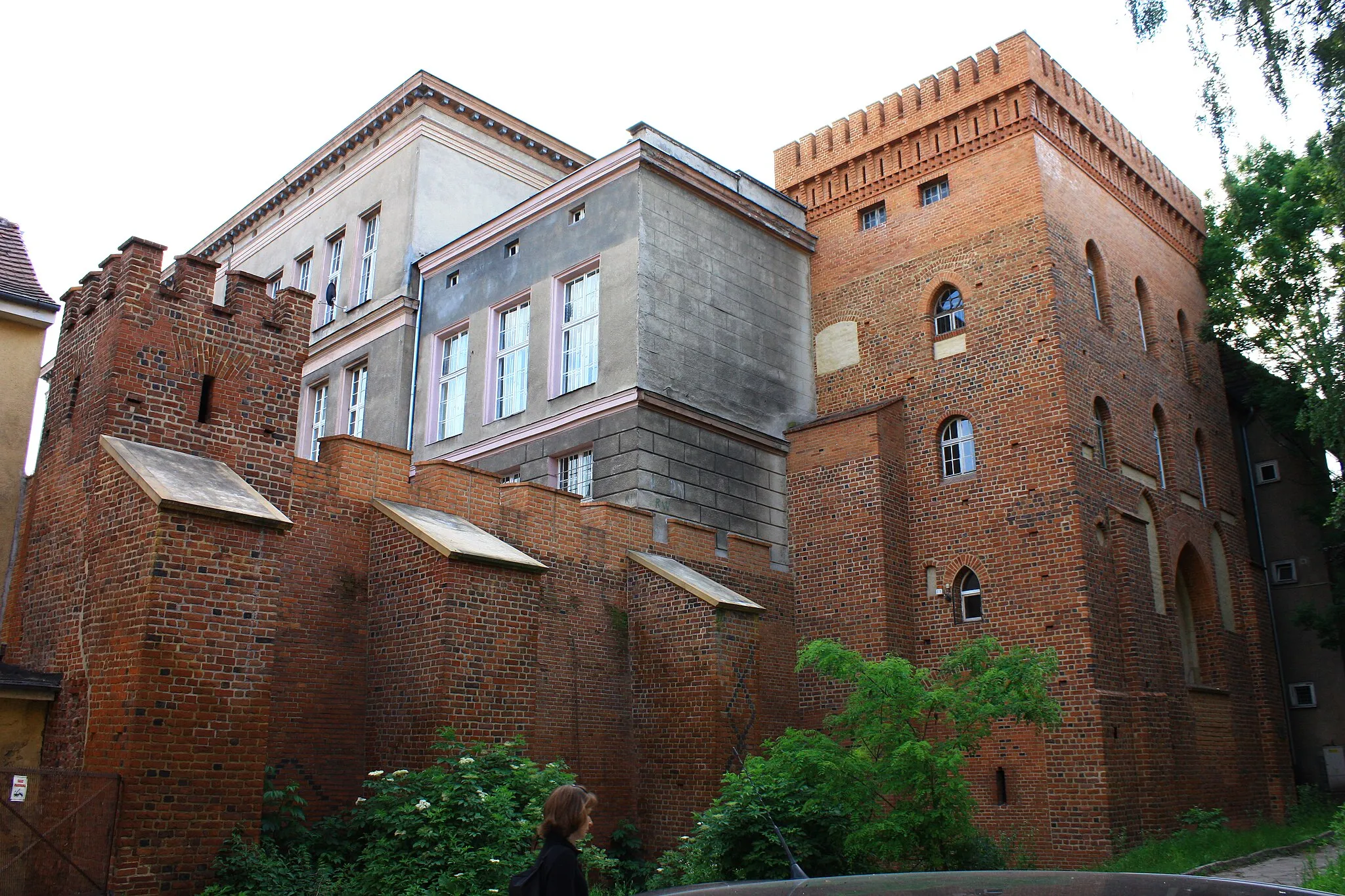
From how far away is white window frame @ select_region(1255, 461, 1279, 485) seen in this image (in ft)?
Result: 81.1

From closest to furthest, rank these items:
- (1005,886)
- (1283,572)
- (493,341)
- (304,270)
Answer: (1005,886), (493,341), (1283,572), (304,270)

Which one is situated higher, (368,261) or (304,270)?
(304,270)

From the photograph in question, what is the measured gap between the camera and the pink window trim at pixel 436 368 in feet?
72.4

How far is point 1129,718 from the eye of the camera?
16891 millimetres

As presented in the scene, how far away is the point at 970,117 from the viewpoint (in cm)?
2034

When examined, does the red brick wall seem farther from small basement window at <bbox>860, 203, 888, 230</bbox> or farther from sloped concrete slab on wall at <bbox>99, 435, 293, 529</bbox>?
small basement window at <bbox>860, 203, 888, 230</bbox>

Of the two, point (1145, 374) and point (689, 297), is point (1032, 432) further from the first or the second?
point (689, 297)

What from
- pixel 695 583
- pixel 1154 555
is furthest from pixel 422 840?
pixel 1154 555

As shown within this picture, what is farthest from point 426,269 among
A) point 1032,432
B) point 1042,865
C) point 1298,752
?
point 1298,752

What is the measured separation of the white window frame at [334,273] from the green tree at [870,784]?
15.9 m

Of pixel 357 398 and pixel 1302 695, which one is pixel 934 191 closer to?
pixel 357 398

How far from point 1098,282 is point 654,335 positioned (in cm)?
854

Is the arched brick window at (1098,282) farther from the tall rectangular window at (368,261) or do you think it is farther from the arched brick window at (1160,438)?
the tall rectangular window at (368,261)

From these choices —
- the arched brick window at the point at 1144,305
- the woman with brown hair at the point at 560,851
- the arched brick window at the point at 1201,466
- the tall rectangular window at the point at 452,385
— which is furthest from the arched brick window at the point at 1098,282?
the woman with brown hair at the point at 560,851
